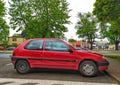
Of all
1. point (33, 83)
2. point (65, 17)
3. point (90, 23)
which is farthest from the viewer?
point (90, 23)

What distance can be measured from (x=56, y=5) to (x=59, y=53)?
2978 centimetres

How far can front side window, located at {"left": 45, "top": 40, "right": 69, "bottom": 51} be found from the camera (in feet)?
42.7

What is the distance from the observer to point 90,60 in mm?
12797

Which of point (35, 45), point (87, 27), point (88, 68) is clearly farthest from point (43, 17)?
point (87, 27)

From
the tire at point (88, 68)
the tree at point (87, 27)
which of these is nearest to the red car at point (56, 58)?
the tire at point (88, 68)

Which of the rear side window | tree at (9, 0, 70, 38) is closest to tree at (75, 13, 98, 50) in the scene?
tree at (9, 0, 70, 38)

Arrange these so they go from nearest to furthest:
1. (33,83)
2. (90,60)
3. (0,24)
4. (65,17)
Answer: (33,83) → (90,60) → (65,17) → (0,24)

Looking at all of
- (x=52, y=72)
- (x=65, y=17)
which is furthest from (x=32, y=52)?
(x=65, y=17)

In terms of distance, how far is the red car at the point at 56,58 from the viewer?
12789 millimetres

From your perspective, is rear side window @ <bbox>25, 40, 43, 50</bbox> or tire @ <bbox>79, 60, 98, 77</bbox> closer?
tire @ <bbox>79, 60, 98, 77</bbox>

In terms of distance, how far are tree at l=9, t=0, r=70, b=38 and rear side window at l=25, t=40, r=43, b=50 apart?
27.8 metres

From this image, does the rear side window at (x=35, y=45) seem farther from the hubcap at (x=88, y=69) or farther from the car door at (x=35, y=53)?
the hubcap at (x=88, y=69)

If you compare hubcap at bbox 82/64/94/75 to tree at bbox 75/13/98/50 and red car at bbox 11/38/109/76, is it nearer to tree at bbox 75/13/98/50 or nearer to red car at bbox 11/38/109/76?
red car at bbox 11/38/109/76

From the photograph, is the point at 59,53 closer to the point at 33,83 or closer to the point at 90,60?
the point at 90,60
